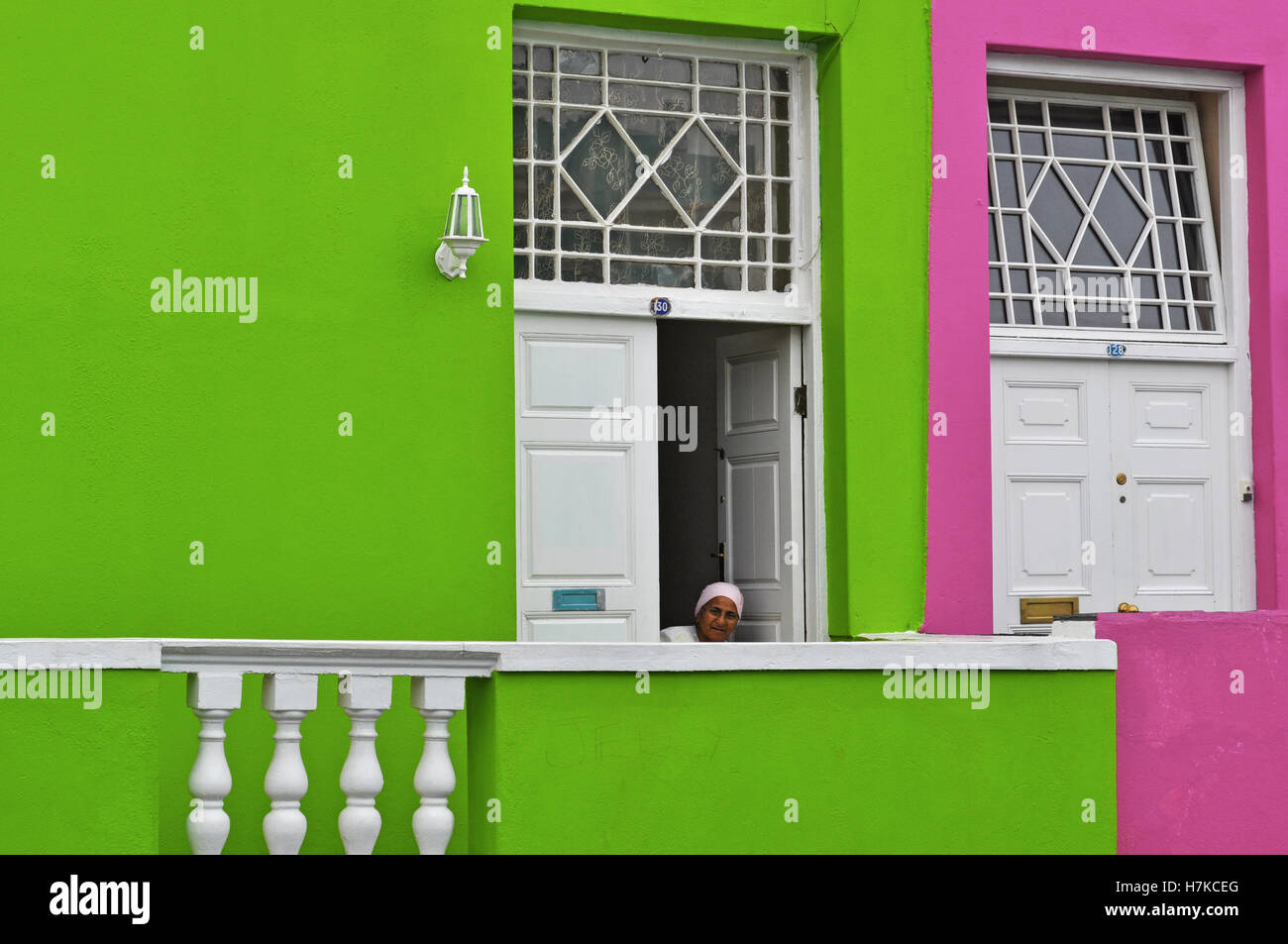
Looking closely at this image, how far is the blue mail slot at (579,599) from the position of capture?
7.48 m

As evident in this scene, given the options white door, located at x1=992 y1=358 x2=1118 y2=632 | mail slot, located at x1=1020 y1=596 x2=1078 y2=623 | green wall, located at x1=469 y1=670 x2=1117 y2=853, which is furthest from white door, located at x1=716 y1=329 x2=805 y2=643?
green wall, located at x1=469 y1=670 x2=1117 y2=853

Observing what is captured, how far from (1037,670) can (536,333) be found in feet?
9.47

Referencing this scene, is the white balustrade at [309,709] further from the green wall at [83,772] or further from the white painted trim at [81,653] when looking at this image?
the green wall at [83,772]

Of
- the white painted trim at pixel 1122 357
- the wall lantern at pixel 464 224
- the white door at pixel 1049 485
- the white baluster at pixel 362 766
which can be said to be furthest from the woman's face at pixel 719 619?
the white baluster at pixel 362 766

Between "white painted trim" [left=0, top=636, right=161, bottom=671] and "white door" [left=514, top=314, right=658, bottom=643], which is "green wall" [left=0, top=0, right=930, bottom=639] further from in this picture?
"white painted trim" [left=0, top=636, right=161, bottom=671]

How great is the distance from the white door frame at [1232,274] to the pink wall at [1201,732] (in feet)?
6.50

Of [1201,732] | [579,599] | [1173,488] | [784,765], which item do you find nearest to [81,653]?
[784,765]

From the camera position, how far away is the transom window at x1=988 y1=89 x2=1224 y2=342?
8156mm

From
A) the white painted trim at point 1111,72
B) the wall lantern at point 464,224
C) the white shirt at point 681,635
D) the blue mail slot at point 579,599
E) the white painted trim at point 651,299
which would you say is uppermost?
the white painted trim at point 1111,72

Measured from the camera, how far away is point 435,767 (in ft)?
16.5

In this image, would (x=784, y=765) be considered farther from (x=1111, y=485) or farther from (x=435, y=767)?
(x=1111, y=485)

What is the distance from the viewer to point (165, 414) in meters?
6.80

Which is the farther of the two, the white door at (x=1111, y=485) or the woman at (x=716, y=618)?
the white door at (x=1111, y=485)
